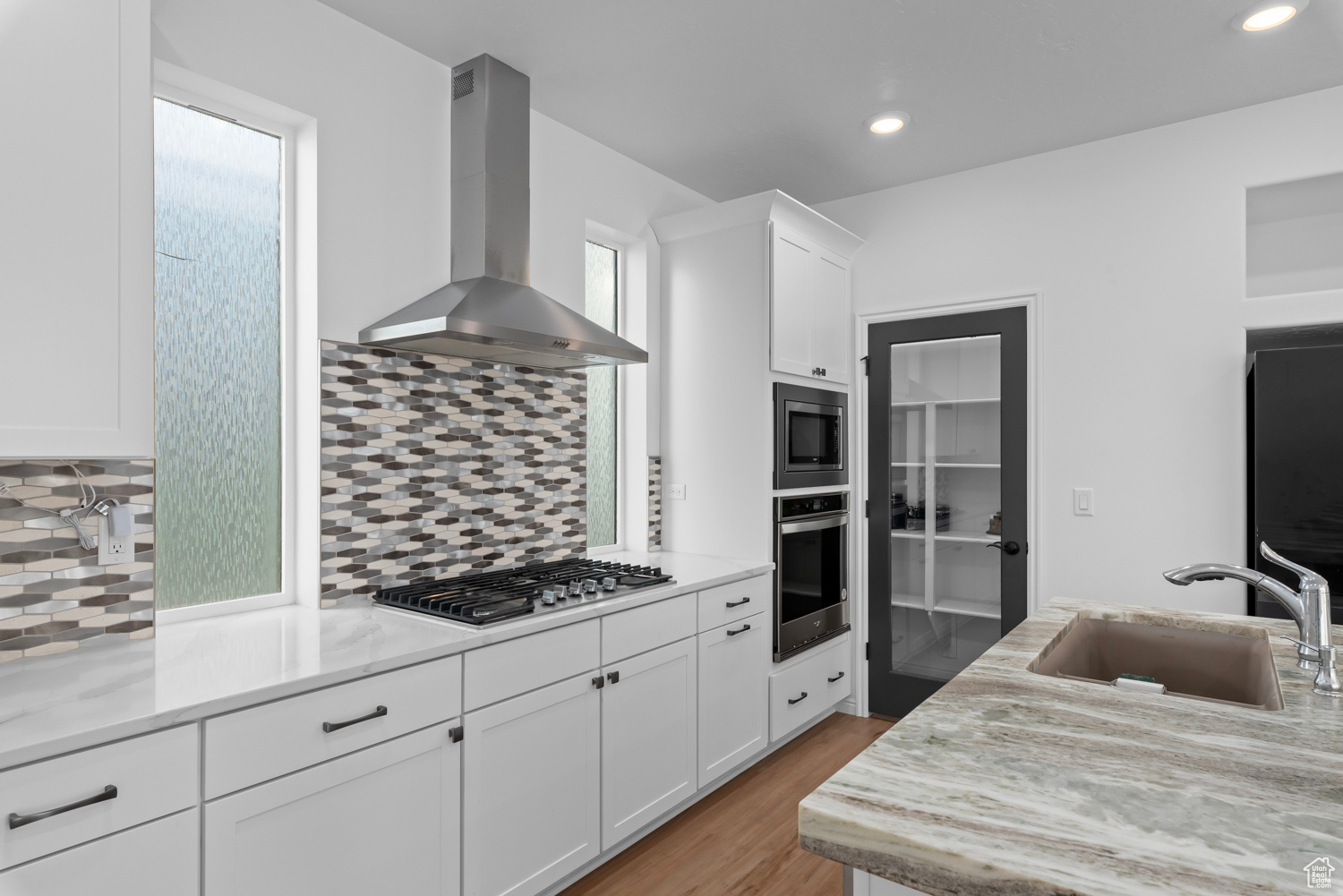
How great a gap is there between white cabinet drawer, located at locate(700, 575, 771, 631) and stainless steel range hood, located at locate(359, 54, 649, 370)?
954 mm

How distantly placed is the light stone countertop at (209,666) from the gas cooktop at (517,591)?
0.03 meters

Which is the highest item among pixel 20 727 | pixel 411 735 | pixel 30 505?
pixel 30 505

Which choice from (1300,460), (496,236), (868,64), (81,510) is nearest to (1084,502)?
(1300,460)

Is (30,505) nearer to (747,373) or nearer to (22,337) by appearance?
(22,337)

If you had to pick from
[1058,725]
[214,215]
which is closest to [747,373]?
[214,215]

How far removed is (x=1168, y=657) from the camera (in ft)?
6.23

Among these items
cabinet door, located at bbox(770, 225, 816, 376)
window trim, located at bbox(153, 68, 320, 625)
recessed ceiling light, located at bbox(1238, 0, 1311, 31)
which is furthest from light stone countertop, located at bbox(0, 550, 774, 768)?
recessed ceiling light, located at bbox(1238, 0, 1311, 31)

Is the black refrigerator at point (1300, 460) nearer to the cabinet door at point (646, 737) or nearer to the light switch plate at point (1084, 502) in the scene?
the light switch plate at point (1084, 502)

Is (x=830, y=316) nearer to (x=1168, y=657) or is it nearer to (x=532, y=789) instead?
(x=1168, y=657)

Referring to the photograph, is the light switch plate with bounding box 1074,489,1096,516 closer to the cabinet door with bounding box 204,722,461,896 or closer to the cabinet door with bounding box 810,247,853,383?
the cabinet door with bounding box 810,247,853,383

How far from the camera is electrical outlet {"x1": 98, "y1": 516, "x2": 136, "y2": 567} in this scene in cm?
174

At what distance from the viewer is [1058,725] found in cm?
114

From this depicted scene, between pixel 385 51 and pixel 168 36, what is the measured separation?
2.11 feet

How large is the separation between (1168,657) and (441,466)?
2.25 metres
